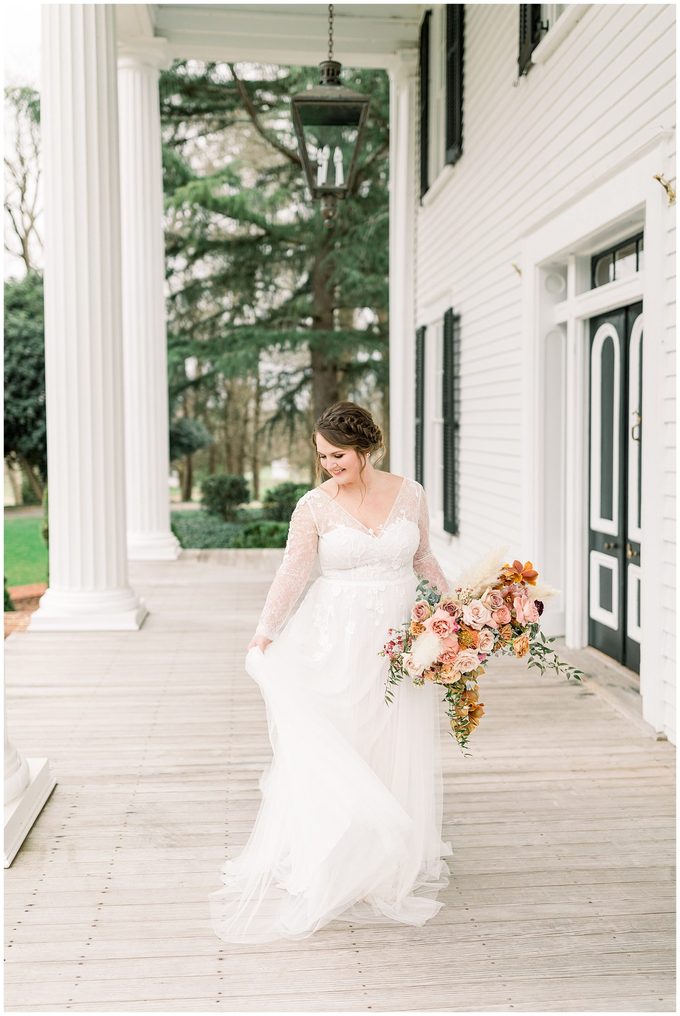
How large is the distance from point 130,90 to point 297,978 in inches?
429

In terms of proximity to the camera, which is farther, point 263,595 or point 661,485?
point 263,595

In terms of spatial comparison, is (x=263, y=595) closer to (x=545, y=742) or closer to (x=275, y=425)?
(x=545, y=742)

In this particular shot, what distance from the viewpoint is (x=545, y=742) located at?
5.00 m

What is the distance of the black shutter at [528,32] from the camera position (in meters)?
7.19

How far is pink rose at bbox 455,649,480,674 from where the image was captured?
2.97m

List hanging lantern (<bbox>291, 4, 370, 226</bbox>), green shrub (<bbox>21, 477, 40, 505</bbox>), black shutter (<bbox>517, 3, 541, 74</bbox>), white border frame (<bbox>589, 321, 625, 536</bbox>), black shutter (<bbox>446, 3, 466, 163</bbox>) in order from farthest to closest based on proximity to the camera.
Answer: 1. green shrub (<bbox>21, 477, 40, 505</bbox>)
2. black shutter (<bbox>446, 3, 466, 163</bbox>)
3. black shutter (<bbox>517, 3, 541, 74</bbox>)
4. hanging lantern (<bbox>291, 4, 370, 226</bbox>)
5. white border frame (<bbox>589, 321, 625, 536</bbox>)

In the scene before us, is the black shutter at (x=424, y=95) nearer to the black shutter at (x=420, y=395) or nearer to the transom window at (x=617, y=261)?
the black shutter at (x=420, y=395)

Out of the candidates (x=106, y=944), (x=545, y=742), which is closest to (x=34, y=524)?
(x=545, y=742)

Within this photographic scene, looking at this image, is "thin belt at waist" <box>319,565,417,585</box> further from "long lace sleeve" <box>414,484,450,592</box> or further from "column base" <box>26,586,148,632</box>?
"column base" <box>26,586,148,632</box>

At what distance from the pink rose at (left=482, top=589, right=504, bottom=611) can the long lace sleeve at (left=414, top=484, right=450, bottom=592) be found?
0.42 meters

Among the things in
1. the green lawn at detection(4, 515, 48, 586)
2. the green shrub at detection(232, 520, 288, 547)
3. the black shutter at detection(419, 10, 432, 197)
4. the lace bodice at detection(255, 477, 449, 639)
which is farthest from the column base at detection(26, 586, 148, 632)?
the green lawn at detection(4, 515, 48, 586)

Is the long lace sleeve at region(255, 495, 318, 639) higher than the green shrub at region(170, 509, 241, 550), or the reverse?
the long lace sleeve at region(255, 495, 318, 639)

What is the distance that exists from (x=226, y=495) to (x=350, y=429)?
619 inches

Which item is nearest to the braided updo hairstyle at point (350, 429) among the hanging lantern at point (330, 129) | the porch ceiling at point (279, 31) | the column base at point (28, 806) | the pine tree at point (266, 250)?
the column base at point (28, 806)
